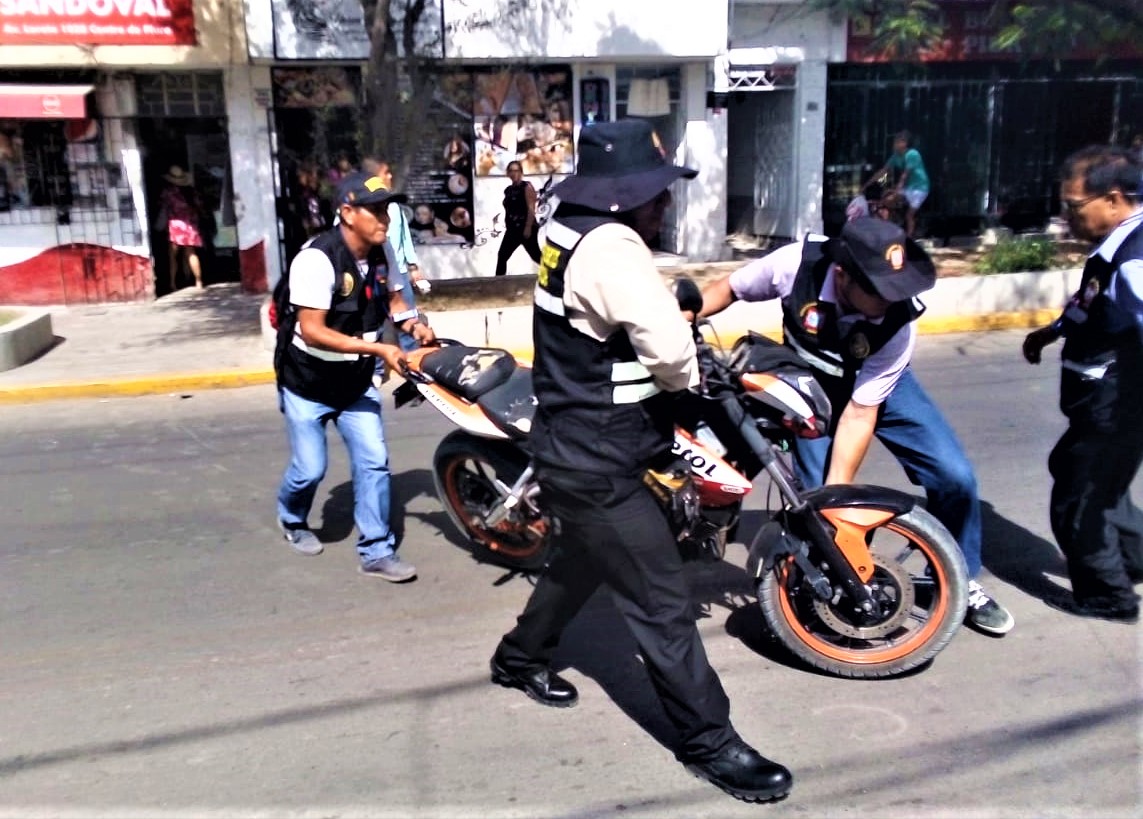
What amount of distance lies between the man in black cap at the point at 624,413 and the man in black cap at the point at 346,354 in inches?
61.0

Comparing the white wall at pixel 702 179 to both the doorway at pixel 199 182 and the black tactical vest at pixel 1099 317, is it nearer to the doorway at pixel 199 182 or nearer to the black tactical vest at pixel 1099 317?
the doorway at pixel 199 182

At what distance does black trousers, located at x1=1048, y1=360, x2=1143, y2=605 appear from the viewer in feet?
14.1

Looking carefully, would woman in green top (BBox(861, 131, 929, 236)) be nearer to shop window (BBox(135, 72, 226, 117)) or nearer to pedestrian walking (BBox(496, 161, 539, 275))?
pedestrian walking (BBox(496, 161, 539, 275))

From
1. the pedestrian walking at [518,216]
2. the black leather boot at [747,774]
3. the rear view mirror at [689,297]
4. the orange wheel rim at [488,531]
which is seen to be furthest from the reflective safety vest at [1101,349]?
the pedestrian walking at [518,216]

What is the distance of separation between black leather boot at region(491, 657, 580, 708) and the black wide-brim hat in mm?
1636

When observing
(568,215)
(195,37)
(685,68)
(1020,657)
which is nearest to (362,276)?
(568,215)

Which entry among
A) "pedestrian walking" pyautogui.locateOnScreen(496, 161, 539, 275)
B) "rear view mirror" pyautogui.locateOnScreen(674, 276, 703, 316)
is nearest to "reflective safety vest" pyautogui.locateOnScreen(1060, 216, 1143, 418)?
"rear view mirror" pyautogui.locateOnScreen(674, 276, 703, 316)

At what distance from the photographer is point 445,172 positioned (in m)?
14.8

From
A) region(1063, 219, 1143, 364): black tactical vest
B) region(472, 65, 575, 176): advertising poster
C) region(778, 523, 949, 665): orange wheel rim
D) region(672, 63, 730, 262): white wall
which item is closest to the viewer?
region(778, 523, 949, 665): orange wheel rim

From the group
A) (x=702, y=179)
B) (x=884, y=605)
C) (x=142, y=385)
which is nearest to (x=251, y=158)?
(x=142, y=385)

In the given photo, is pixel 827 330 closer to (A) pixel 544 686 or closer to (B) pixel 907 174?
(A) pixel 544 686

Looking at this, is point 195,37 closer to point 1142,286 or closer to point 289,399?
point 289,399

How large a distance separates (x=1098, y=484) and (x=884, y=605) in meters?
1.10

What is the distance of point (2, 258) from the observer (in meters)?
13.5
